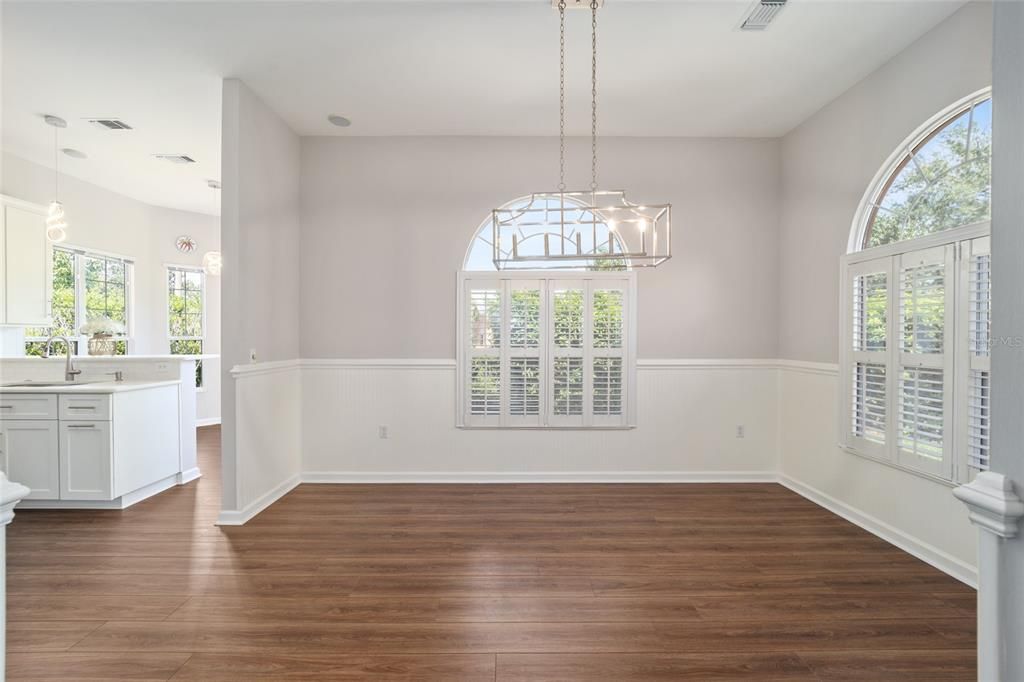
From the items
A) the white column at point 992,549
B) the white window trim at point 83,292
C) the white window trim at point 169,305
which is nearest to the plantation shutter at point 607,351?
the white column at point 992,549

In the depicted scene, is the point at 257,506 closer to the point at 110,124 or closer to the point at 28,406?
the point at 28,406

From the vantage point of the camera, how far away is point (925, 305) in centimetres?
310

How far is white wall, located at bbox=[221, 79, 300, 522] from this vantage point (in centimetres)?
373

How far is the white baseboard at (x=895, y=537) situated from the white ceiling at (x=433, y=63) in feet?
9.73

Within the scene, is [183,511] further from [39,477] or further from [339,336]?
[339,336]

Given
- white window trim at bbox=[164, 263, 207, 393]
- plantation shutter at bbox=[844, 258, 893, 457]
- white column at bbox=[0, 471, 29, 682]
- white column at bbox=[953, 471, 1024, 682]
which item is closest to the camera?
white column at bbox=[953, 471, 1024, 682]

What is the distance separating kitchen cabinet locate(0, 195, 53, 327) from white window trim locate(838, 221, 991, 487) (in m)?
6.82

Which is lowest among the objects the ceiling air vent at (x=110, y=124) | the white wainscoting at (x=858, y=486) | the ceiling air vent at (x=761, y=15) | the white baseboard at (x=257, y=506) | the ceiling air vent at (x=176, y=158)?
the white baseboard at (x=257, y=506)

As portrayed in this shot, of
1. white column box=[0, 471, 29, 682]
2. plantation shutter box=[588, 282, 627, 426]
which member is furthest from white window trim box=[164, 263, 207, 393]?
white column box=[0, 471, 29, 682]

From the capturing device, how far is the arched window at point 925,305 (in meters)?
2.78

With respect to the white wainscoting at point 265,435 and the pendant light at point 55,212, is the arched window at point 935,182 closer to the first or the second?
the white wainscoting at point 265,435

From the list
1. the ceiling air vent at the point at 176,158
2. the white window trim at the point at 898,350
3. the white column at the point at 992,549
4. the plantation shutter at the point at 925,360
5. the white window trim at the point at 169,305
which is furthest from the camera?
the white window trim at the point at 169,305

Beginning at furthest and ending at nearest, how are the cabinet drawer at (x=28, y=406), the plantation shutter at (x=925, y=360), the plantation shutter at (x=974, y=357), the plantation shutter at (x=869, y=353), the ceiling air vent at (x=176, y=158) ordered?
1. the ceiling air vent at (x=176, y=158)
2. the cabinet drawer at (x=28, y=406)
3. the plantation shutter at (x=869, y=353)
4. the plantation shutter at (x=925, y=360)
5. the plantation shutter at (x=974, y=357)

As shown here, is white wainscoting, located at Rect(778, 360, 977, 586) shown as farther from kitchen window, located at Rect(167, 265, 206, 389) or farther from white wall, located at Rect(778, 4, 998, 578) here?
kitchen window, located at Rect(167, 265, 206, 389)
